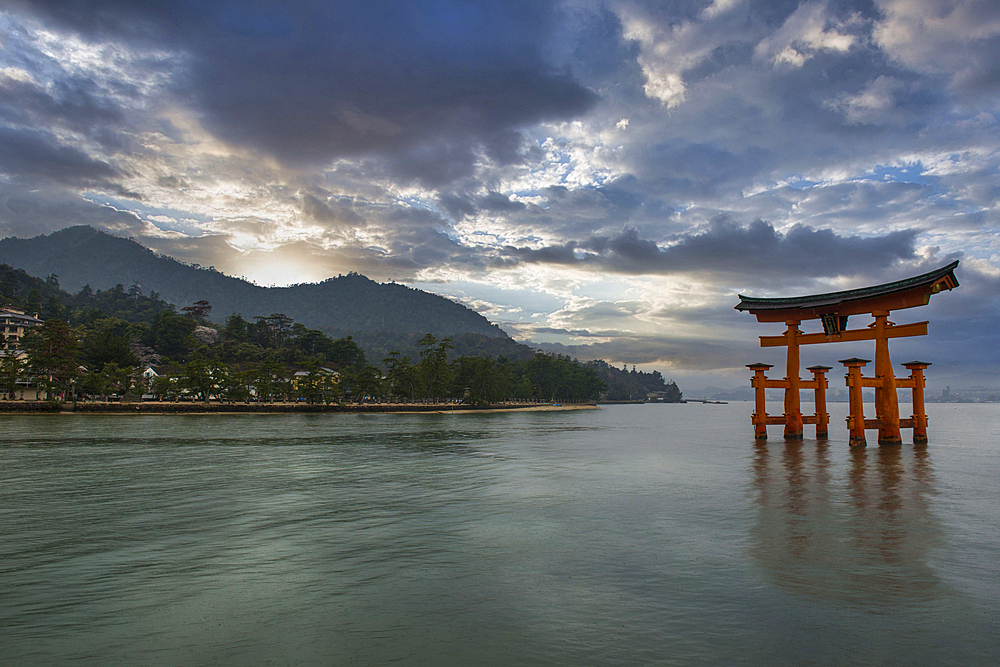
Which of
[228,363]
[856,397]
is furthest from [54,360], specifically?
[856,397]

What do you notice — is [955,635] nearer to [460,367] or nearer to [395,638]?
[395,638]

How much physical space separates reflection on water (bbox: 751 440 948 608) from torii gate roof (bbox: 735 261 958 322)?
873 cm

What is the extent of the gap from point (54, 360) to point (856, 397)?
8889 centimetres

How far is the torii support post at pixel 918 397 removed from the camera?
31875 mm

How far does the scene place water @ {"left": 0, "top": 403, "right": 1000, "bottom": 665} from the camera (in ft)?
21.2

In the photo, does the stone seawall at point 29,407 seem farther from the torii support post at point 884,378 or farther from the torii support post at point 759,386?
the torii support post at point 884,378

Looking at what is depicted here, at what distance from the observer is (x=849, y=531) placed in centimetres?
1211

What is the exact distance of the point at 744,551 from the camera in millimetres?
10609

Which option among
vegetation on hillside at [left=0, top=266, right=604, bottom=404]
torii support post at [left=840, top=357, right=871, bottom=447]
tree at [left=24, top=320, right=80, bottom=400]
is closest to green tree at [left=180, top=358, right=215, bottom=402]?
vegetation on hillside at [left=0, top=266, right=604, bottom=404]

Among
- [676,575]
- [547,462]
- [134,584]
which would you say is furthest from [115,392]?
[676,575]

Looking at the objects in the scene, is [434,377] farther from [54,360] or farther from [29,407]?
[29,407]

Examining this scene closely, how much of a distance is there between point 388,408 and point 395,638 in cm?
9388

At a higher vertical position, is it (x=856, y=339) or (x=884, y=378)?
(x=856, y=339)

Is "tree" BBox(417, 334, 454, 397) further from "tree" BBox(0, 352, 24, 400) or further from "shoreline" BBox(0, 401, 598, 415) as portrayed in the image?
"tree" BBox(0, 352, 24, 400)
